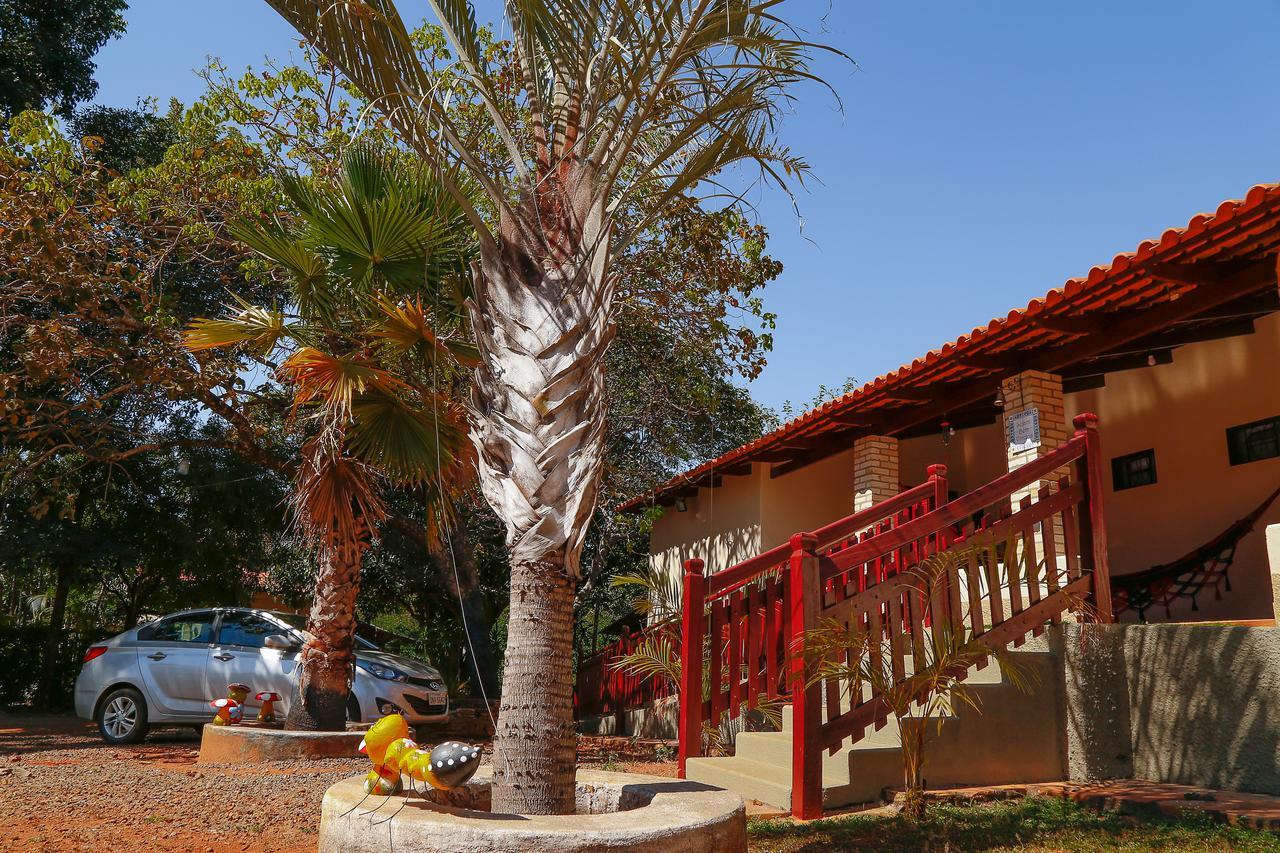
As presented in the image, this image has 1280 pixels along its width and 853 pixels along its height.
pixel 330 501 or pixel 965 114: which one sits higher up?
pixel 965 114

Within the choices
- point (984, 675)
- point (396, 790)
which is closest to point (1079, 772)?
point (984, 675)

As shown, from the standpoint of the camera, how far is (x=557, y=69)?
4.75 meters

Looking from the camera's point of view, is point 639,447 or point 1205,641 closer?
point 1205,641

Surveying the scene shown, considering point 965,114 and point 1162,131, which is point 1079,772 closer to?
point 965,114

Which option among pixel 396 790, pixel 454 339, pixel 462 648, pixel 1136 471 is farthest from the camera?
pixel 462 648

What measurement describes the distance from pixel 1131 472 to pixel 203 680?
11350 mm

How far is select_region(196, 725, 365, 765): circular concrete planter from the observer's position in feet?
28.6

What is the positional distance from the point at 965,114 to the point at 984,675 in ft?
16.3

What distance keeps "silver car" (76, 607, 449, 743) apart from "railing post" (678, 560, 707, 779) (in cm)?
528

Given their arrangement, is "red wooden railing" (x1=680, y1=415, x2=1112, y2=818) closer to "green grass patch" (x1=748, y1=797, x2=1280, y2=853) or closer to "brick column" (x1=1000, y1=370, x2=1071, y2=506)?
"green grass patch" (x1=748, y1=797, x2=1280, y2=853)

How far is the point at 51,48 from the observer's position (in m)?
16.9

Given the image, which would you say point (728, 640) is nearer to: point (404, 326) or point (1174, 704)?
point (1174, 704)

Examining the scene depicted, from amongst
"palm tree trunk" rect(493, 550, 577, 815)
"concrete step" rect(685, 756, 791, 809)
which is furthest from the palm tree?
"concrete step" rect(685, 756, 791, 809)

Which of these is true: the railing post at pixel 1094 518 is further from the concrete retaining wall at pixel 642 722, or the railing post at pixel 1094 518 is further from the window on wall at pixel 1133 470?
the concrete retaining wall at pixel 642 722
